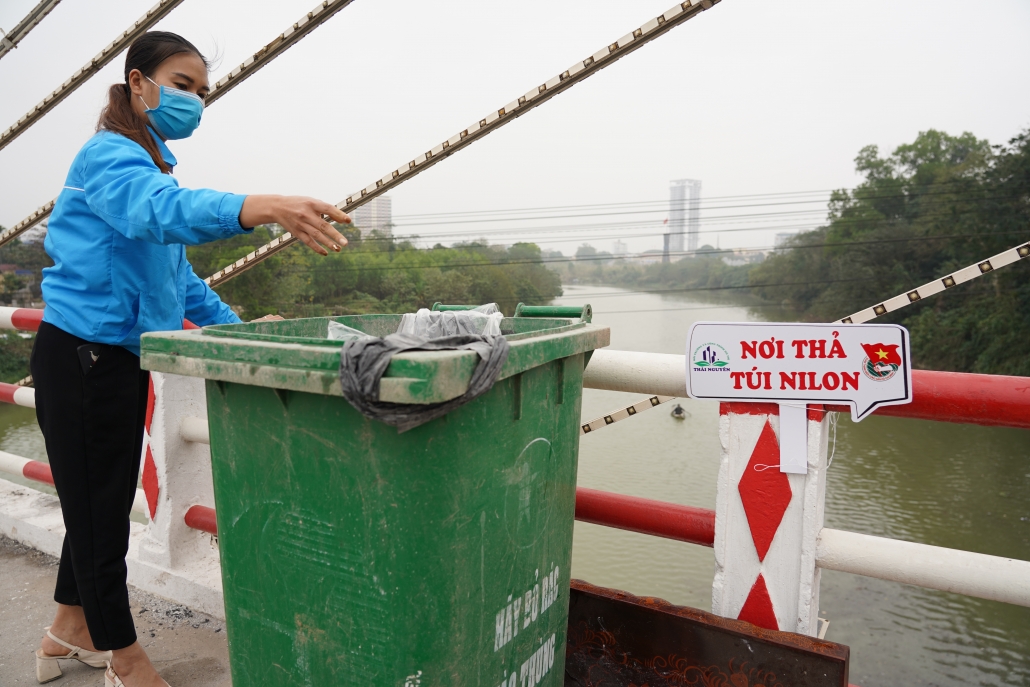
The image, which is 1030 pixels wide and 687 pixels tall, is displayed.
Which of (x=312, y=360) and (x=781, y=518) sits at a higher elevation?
(x=312, y=360)

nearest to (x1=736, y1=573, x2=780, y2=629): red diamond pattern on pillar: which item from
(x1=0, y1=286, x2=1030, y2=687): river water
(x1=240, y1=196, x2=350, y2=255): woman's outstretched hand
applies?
(x1=240, y1=196, x2=350, y2=255): woman's outstretched hand

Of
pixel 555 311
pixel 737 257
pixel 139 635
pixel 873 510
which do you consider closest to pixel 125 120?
pixel 555 311

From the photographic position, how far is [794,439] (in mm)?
1429

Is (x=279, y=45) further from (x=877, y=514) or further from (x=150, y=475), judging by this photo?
(x=877, y=514)

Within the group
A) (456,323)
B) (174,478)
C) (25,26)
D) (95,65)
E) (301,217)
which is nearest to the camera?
(301,217)

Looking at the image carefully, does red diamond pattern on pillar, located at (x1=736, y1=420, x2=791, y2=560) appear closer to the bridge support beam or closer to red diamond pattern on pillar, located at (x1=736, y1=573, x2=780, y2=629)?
red diamond pattern on pillar, located at (x1=736, y1=573, x2=780, y2=629)

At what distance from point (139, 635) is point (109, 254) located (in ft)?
4.12

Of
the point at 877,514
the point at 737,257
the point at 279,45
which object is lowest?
the point at 877,514

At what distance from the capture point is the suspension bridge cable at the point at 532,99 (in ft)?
7.17

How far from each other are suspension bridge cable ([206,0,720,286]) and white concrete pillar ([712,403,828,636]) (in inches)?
54.0

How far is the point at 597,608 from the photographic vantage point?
1651 millimetres

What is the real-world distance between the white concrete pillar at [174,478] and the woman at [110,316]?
1.81 ft

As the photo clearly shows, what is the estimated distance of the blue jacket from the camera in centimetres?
138

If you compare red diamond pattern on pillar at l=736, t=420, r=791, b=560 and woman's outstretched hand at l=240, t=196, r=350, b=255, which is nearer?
woman's outstretched hand at l=240, t=196, r=350, b=255
